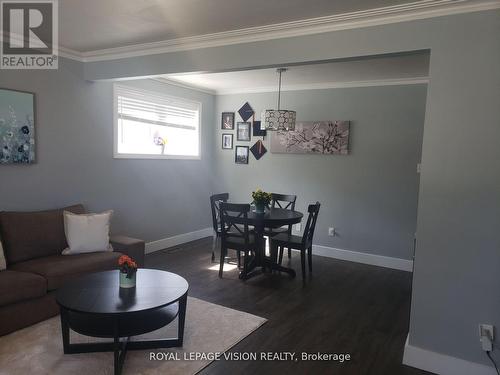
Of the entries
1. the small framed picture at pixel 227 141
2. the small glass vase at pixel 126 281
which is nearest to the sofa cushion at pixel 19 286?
the small glass vase at pixel 126 281

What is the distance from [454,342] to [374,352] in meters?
0.58

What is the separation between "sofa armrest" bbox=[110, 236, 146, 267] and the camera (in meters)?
3.91

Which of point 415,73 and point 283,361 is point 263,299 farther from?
point 415,73

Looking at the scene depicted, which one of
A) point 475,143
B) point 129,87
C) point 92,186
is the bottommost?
point 92,186

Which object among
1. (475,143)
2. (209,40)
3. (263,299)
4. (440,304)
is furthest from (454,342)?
(209,40)

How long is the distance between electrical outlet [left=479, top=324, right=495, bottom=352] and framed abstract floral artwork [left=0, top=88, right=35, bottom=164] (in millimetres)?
4169

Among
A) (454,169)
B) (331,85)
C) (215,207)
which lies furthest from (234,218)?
(331,85)

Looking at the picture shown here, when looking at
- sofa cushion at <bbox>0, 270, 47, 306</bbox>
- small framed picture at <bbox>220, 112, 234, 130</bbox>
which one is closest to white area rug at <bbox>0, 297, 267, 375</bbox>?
sofa cushion at <bbox>0, 270, 47, 306</bbox>

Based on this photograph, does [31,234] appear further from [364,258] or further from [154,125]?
[364,258]

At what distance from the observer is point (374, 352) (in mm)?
2793

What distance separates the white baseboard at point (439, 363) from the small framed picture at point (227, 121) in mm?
4431

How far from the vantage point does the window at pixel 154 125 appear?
4.75 meters

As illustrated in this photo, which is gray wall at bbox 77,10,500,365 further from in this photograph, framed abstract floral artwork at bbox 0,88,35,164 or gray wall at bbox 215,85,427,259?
framed abstract floral artwork at bbox 0,88,35,164

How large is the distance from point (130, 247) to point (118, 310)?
1720 millimetres
